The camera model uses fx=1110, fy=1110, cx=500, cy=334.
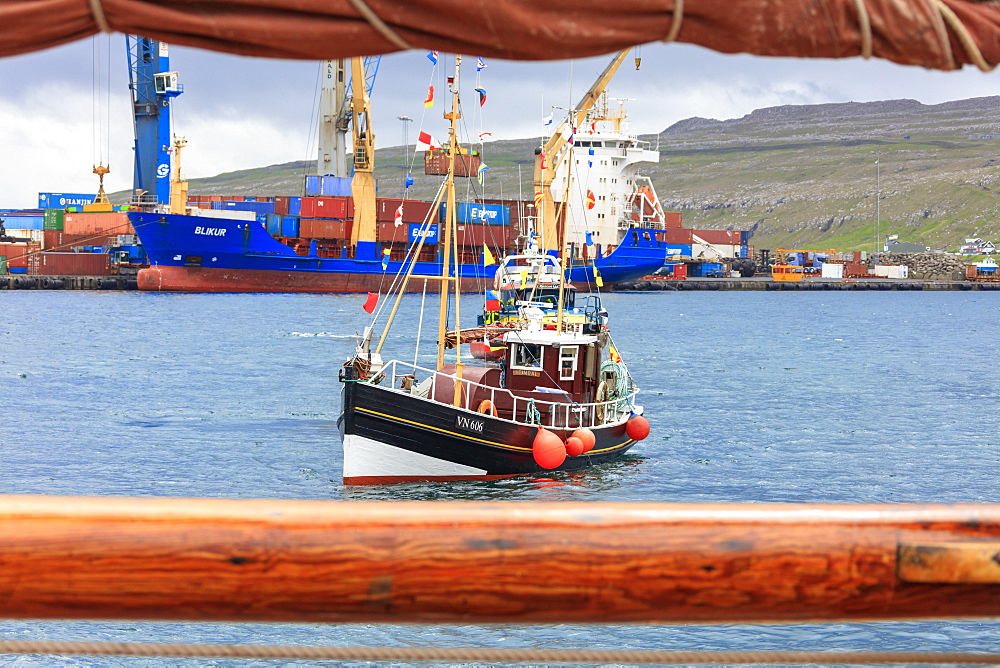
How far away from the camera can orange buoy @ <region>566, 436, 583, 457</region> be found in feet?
71.3

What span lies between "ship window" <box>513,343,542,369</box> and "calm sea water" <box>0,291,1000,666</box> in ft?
7.72

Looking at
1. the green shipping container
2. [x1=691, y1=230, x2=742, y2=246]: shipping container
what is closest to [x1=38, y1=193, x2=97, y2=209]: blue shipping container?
the green shipping container

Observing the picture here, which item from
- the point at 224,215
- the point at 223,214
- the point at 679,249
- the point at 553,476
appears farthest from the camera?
the point at 679,249

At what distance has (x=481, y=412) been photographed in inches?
839

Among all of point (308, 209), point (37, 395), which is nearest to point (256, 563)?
point (37, 395)

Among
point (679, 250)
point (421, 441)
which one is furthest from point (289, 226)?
point (421, 441)

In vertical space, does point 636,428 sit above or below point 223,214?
below

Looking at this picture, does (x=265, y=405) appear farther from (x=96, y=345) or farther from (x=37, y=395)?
(x=96, y=345)

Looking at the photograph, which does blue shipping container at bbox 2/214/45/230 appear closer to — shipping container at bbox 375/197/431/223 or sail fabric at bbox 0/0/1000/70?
shipping container at bbox 375/197/431/223

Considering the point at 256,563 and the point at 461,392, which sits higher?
the point at 256,563

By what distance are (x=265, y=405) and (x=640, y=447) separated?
14235 millimetres

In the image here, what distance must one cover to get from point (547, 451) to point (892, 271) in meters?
162

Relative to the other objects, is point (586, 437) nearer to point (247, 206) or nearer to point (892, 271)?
point (247, 206)

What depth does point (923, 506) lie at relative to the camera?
2.97 meters
